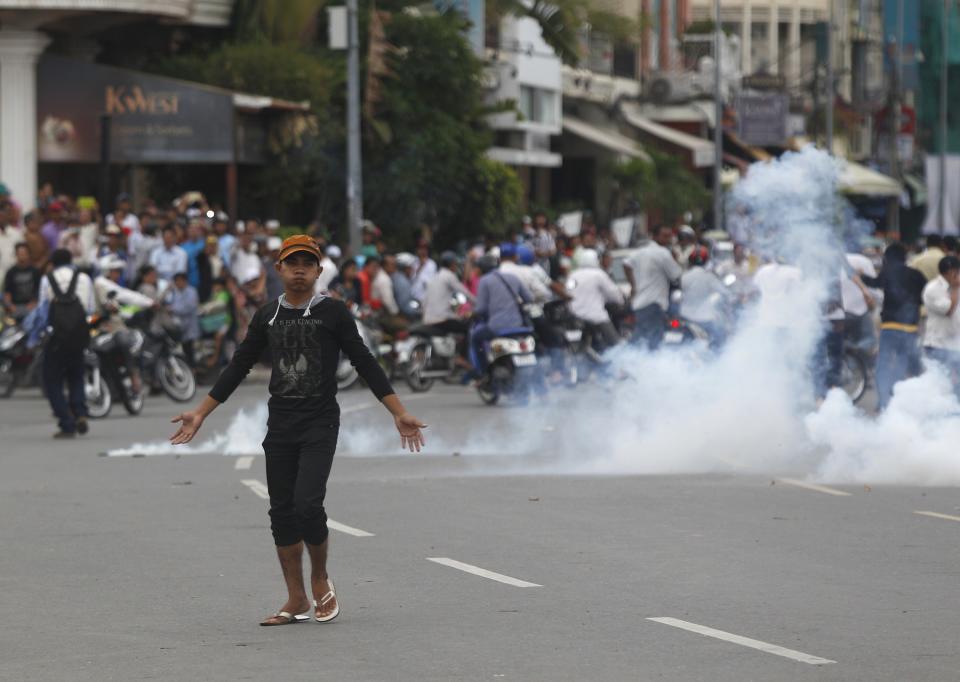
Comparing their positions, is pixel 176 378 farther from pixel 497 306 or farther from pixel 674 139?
pixel 674 139

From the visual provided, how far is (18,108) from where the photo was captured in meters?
32.6

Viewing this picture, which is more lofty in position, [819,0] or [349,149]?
[819,0]

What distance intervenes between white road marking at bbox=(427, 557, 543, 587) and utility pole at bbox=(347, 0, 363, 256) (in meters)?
21.1

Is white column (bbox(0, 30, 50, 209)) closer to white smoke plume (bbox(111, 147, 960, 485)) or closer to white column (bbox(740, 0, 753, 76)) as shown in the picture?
white smoke plume (bbox(111, 147, 960, 485))

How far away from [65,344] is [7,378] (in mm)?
5714

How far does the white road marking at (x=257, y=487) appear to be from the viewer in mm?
13766

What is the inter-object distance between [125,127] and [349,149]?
369 centimetres

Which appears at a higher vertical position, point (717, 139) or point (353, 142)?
point (717, 139)

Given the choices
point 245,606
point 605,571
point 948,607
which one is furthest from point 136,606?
point 948,607

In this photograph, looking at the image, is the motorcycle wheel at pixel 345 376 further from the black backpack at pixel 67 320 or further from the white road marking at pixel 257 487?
the white road marking at pixel 257 487

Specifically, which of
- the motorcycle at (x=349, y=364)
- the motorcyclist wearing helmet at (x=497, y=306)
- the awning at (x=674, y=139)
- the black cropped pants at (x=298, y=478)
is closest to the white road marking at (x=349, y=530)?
the black cropped pants at (x=298, y=478)

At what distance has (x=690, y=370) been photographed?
55.8 feet

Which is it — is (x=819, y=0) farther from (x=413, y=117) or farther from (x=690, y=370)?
(x=690, y=370)

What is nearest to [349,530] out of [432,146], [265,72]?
[265,72]
